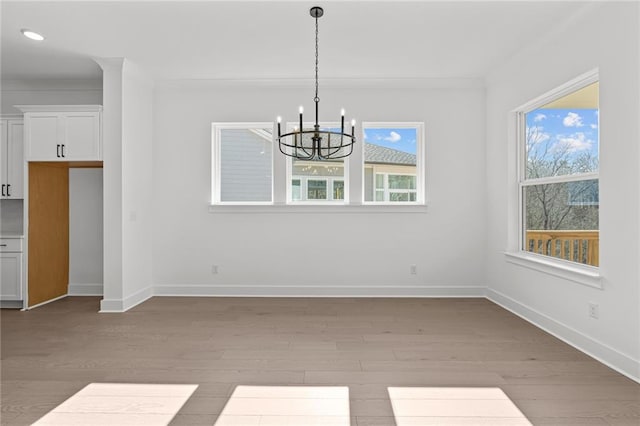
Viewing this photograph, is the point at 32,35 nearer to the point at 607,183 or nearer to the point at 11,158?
the point at 11,158

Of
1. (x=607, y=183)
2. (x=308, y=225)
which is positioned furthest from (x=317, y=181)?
(x=607, y=183)

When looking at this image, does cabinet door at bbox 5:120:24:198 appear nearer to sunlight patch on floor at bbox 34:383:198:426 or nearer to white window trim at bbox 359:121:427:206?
sunlight patch on floor at bbox 34:383:198:426

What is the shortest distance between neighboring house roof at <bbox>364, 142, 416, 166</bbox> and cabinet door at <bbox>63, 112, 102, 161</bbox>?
318 cm

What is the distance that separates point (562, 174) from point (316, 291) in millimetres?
3003

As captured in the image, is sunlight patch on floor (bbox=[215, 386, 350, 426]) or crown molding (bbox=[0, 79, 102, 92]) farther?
crown molding (bbox=[0, 79, 102, 92])

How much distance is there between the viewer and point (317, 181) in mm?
5059

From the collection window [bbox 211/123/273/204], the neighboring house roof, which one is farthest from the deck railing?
window [bbox 211/123/273/204]

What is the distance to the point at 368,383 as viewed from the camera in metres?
2.51

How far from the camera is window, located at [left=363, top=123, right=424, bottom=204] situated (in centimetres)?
503

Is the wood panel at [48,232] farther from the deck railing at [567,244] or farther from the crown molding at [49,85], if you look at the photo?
the deck railing at [567,244]

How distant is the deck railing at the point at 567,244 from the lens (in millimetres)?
3121

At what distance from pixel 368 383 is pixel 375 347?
2.18 ft

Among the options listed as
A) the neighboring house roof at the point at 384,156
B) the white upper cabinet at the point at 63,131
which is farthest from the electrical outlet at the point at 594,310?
the white upper cabinet at the point at 63,131

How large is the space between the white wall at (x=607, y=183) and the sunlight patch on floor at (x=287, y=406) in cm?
199
